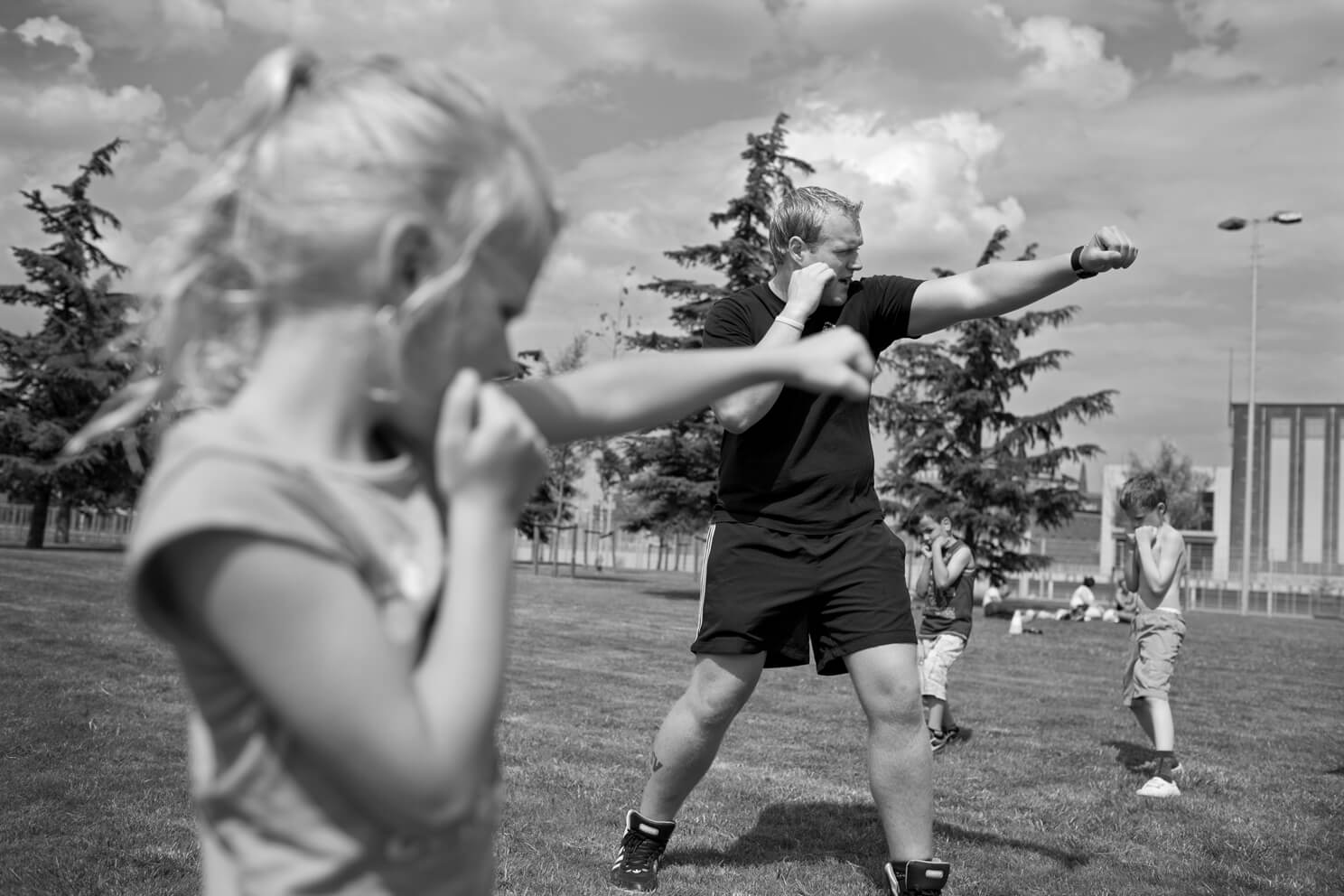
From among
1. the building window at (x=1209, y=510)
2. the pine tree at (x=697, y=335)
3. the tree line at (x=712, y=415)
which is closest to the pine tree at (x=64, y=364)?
the tree line at (x=712, y=415)

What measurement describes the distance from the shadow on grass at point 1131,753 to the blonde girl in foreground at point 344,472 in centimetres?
784

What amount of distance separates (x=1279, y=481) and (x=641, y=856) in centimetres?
7034

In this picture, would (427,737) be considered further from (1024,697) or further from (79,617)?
(79,617)

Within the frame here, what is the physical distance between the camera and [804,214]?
4.57 m

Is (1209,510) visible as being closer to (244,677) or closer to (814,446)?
(814,446)

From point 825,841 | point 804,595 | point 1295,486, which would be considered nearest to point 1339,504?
point 1295,486

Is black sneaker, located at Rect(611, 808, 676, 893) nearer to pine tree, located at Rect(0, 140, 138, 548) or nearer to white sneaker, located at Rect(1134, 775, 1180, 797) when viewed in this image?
white sneaker, located at Rect(1134, 775, 1180, 797)

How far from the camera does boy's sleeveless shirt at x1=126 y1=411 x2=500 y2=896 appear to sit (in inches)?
43.2

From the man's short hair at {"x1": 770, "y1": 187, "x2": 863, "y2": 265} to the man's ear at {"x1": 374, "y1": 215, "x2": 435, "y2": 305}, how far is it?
338cm

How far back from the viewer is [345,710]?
1.09m

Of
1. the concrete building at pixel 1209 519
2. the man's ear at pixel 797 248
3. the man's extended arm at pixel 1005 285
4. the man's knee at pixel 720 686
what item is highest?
the concrete building at pixel 1209 519

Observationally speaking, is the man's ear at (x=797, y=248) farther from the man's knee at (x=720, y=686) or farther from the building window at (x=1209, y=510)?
the building window at (x=1209, y=510)

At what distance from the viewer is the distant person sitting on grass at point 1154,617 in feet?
25.1

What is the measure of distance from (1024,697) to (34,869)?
32.5 ft
